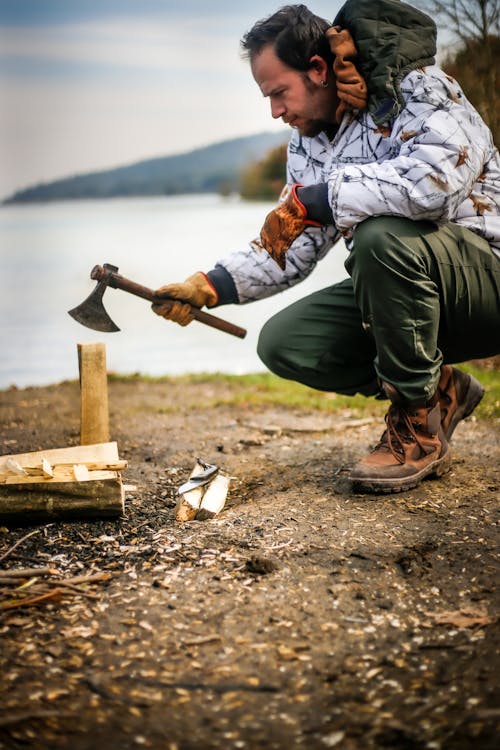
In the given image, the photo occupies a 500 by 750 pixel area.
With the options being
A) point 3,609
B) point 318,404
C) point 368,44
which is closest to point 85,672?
point 3,609

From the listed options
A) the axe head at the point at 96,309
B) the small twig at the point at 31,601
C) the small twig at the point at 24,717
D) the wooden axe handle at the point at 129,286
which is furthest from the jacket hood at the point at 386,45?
the small twig at the point at 24,717

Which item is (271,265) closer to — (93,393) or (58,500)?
(93,393)

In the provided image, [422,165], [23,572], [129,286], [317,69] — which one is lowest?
[23,572]

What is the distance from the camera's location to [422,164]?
2617mm

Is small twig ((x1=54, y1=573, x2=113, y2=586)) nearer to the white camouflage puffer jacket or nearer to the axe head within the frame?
the axe head

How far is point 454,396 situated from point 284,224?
107cm

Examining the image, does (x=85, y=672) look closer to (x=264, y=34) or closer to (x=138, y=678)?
(x=138, y=678)

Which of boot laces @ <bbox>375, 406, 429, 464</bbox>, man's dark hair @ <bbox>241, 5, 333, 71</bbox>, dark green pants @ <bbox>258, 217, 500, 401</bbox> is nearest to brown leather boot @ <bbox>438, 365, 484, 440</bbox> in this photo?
dark green pants @ <bbox>258, 217, 500, 401</bbox>

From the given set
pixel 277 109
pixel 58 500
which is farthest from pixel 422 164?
pixel 58 500

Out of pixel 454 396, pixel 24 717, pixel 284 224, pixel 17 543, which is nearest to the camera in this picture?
pixel 24 717

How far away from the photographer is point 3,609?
6.77 ft

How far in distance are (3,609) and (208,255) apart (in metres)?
5.98

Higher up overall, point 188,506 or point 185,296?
point 185,296

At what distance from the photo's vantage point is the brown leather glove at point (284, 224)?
2.95 meters
